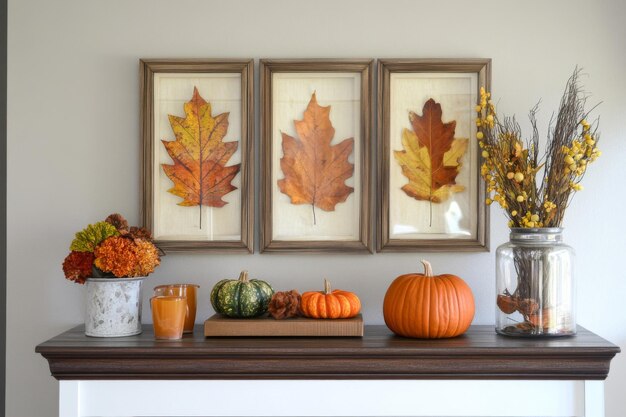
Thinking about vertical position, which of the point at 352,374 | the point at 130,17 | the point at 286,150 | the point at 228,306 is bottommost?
the point at 352,374

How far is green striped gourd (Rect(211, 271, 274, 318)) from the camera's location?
2.42 meters

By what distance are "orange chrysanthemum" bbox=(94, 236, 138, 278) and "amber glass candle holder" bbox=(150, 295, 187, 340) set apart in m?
0.13

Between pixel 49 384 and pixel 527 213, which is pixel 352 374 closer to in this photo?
pixel 527 213

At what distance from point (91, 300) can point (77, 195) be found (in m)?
0.45

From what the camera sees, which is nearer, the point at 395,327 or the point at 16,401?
the point at 395,327

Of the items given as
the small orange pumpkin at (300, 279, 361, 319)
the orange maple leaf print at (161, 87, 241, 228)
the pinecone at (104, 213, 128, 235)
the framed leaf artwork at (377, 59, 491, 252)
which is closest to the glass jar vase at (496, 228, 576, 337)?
the framed leaf artwork at (377, 59, 491, 252)

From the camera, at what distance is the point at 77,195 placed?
2693 mm

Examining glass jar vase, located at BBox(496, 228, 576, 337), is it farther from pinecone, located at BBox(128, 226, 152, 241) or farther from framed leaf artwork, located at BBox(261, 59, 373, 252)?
pinecone, located at BBox(128, 226, 152, 241)

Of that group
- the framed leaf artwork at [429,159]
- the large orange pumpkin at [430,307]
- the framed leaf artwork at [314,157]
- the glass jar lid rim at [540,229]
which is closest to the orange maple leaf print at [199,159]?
the framed leaf artwork at [314,157]

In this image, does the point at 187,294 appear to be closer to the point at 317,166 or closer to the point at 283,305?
the point at 283,305

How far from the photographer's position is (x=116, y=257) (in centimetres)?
236

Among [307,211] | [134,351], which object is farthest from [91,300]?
[307,211]

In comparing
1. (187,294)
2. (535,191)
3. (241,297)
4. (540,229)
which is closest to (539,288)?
(540,229)

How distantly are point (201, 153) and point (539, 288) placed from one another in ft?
3.98
